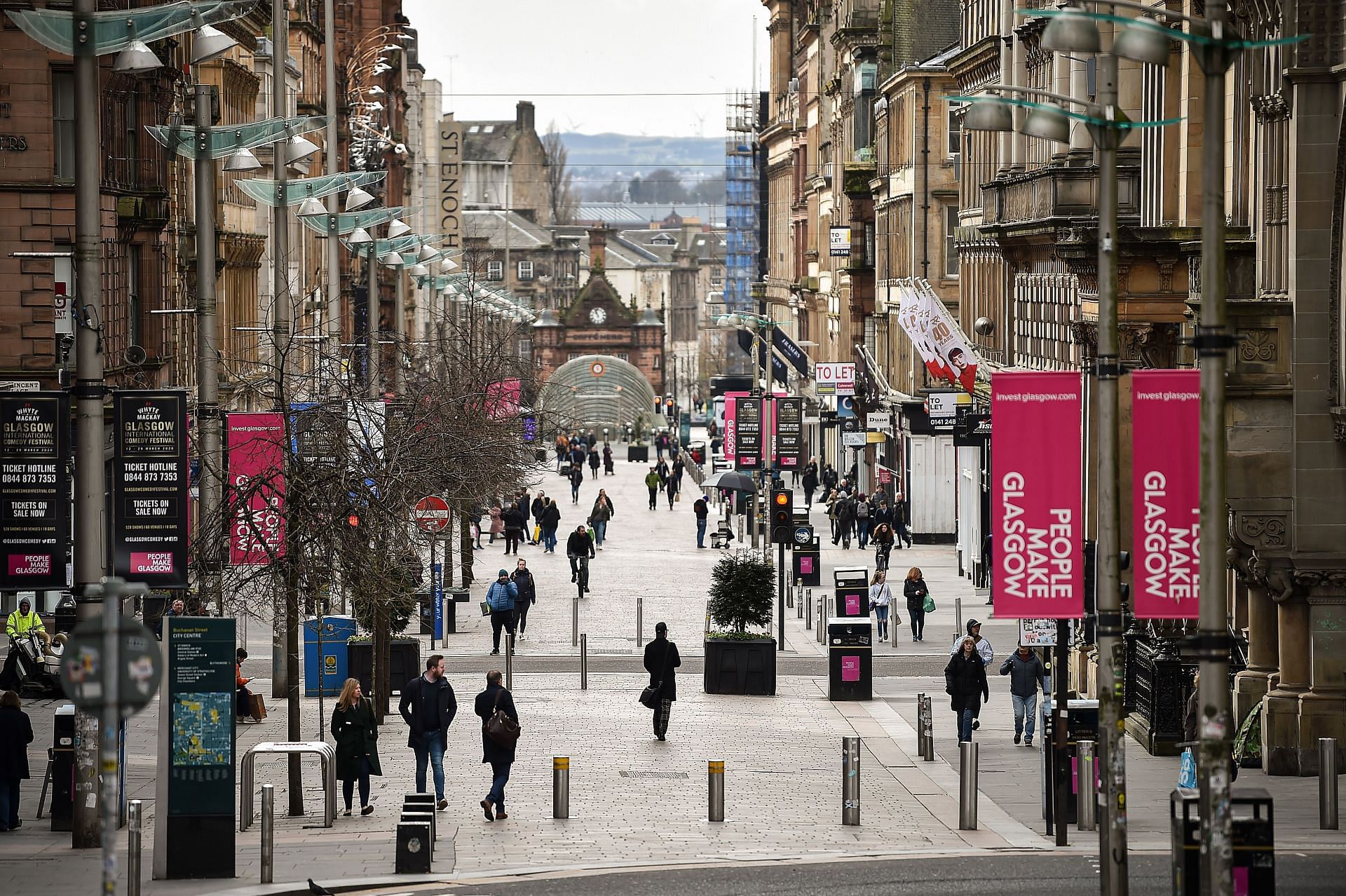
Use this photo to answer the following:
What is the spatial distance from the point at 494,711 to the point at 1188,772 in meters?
6.75

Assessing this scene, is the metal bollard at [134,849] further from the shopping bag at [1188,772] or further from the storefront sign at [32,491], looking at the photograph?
the shopping bag at [1188,772]

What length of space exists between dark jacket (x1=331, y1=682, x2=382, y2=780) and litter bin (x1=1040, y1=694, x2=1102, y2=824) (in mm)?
6505

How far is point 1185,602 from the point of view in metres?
20.5

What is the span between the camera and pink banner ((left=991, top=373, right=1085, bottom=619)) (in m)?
20.5

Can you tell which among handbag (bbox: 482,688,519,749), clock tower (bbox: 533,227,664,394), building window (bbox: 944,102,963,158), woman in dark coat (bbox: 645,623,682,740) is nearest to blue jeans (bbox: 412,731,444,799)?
handbag (bbox: 482,688,519,749)

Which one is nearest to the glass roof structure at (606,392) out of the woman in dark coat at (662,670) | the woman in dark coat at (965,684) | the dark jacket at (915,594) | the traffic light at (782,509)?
the traffic light at (782,509)

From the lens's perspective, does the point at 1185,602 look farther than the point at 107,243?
No

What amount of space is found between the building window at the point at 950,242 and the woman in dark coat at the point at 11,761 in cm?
4638

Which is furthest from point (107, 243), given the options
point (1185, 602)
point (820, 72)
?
point (820, 72)

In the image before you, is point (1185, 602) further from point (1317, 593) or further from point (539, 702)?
point (539, 702)

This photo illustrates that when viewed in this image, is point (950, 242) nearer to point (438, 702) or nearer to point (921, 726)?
point (921, 726)

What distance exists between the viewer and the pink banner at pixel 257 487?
23609mm

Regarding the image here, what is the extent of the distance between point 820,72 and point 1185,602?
83282 mm

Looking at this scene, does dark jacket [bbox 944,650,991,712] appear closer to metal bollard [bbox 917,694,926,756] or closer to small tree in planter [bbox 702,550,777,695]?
metal bollard [bbox 917,694,926,756]
